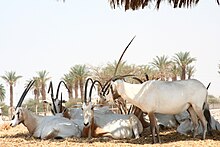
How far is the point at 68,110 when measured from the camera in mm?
11641

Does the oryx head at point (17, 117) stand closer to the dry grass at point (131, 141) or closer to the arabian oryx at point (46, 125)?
the arabian oryx at point (46, 125)

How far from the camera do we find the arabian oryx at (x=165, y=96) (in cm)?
775

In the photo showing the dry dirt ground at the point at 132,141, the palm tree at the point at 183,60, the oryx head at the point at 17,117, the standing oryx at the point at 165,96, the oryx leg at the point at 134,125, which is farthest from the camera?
the palm tree at the point at 183,60

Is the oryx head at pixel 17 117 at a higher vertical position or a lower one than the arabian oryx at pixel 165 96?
lower

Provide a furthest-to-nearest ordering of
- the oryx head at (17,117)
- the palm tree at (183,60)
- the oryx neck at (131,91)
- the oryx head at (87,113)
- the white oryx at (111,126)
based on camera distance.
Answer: the palm tree at (183,60)
the oryx head at (17,117)
the white oryx at (111,126)
the oryx head at (87,113)
the oryx neck at (131,91)

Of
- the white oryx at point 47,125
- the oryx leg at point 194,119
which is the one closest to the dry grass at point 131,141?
the oryx leg at point 194,119

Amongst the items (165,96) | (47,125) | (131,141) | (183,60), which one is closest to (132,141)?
(131,141)

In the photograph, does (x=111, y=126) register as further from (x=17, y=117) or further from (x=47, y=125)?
(x=17, y=117)

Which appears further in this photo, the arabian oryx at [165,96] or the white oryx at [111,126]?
the white oryx at [111,126]

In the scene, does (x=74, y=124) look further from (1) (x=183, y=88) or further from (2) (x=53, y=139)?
(1) (x=183, y=88)

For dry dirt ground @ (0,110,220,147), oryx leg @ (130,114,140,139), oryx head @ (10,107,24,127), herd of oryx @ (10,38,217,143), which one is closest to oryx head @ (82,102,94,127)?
herd of oryx @ (10,38,217,143)

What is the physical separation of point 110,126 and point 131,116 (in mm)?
535

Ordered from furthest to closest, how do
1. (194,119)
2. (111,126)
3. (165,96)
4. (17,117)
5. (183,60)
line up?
(183,60) < (17,117) < (111,126) < (194,119) < (165,96)

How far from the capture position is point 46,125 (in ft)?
29.4
